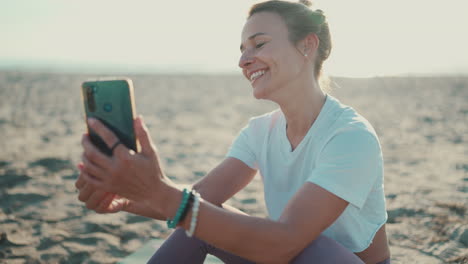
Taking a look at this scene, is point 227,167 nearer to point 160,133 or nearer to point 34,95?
point 160,133

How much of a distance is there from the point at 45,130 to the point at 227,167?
618cm

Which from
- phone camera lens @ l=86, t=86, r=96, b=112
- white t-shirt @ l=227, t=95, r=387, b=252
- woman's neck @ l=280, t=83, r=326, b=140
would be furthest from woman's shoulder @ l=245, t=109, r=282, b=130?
phone camera lens @ l=86, t=86, r=96, b=112

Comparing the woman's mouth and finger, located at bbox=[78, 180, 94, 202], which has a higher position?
the woman's mouth

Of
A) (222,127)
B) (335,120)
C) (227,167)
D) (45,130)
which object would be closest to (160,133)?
(222,127)

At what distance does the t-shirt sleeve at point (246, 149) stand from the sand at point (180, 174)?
0.96 metres

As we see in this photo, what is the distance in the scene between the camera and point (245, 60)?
2.00m

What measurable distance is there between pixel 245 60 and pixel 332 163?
0.78 m

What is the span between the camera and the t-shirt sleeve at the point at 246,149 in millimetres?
2121

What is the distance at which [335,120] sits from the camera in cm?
175

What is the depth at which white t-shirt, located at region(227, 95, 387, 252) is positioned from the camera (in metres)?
1.50

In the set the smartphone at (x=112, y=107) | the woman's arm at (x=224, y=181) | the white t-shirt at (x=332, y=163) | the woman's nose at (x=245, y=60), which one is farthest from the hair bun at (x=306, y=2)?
the smartphone at (x=112, y=107)

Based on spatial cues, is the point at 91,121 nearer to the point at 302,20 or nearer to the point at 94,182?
the point at 94,182

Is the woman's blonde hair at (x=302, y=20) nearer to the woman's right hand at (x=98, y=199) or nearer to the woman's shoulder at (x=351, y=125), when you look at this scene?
the woman's shoulder at (x=351, y=125)

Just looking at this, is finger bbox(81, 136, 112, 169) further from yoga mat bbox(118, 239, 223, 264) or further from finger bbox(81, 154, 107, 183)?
yoga mat bbox(118, 239, 223, 264)
